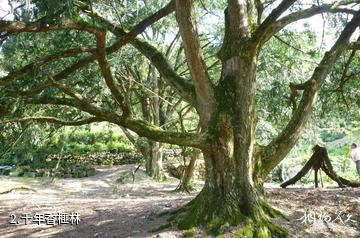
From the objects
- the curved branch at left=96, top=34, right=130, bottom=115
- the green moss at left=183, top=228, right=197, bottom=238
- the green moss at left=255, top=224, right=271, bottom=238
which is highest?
the curved branch at left=96, top=34, right=130, bottom=115

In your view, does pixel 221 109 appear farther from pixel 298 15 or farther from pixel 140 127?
pixel 298 15

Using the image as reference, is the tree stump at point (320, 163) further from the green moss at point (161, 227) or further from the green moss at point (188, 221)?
the green moss at point (161, 227)

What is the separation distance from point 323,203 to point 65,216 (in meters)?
4.78

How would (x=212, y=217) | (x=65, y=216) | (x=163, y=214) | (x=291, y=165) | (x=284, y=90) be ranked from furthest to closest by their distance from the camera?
(x=291, y=165)
(x=284, y=90)
(x=65, y=216)
(x=163, y=214)
(x=212, y=217)

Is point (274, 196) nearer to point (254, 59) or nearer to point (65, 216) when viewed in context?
point (254, 59)

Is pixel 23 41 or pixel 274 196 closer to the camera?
pixel 23 41

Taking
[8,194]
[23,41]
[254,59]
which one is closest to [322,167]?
[254,59]

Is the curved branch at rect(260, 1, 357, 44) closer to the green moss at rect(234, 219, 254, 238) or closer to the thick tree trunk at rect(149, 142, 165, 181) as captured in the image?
the green moss at rect(234, 219, 254, 238)

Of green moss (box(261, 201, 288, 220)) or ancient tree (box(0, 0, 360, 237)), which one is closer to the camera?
ancient tree (box(0, 0, 360, 237))

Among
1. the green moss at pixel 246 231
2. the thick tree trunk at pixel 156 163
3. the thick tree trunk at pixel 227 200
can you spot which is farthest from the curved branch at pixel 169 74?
the thick tree trunk at pixel 156 163

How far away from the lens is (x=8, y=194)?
12750 mm

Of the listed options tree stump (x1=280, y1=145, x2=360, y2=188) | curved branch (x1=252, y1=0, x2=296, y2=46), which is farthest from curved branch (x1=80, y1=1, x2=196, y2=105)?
tree stump (x1=280, y1=145, x2=360, y2=188)

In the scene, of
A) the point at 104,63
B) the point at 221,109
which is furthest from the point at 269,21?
the point at 104,63

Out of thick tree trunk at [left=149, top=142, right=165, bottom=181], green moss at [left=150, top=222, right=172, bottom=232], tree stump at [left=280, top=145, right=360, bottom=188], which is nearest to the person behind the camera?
green moss at [left=150, top=222, right=172, bottom=232]
